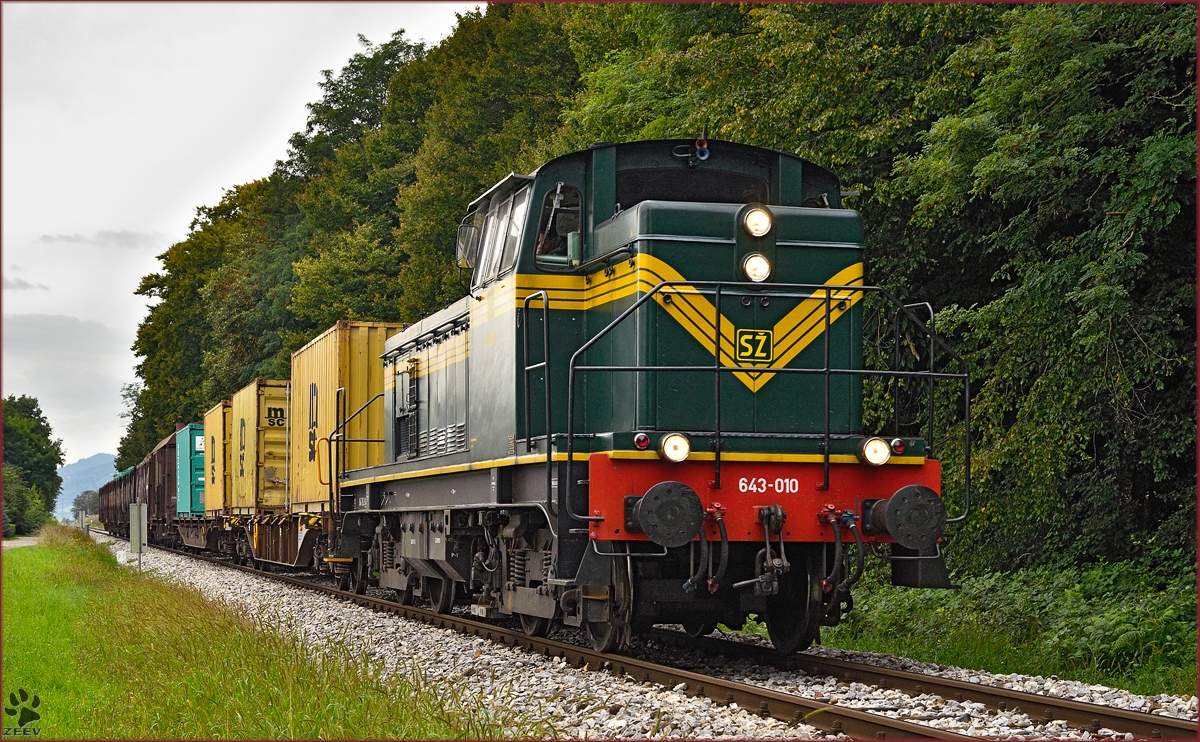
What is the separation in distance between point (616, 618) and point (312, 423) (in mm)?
11038

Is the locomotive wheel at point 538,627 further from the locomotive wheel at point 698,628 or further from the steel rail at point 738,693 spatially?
the locomotive wheel at point 698,628

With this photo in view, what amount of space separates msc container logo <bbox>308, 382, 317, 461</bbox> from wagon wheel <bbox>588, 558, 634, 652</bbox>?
32.1ft

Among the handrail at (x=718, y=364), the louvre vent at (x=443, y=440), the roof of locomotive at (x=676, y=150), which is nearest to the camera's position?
the handrail at (x=718, y=364)

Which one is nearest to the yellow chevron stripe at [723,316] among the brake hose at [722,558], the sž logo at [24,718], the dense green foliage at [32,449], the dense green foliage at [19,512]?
the brake hose at [722,558]

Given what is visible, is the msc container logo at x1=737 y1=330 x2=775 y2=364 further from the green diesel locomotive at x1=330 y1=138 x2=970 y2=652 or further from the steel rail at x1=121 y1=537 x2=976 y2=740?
the steel rail at x1=121 y1=537 x2=976 y2=740

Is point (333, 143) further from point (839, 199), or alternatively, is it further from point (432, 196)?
point (839, 199)

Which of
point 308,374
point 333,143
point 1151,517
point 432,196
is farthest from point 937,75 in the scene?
point 333,143

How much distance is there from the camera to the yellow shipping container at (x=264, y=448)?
2200 cm

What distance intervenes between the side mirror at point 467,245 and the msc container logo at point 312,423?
7.85 meters

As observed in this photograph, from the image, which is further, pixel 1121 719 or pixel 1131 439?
pixel 1131 439

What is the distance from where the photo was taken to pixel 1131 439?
1137cm

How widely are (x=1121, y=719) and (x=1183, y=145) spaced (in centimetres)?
582

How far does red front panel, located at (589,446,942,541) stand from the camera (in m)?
7.57

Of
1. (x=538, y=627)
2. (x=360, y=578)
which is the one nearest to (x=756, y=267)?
(x=538, y=627)
